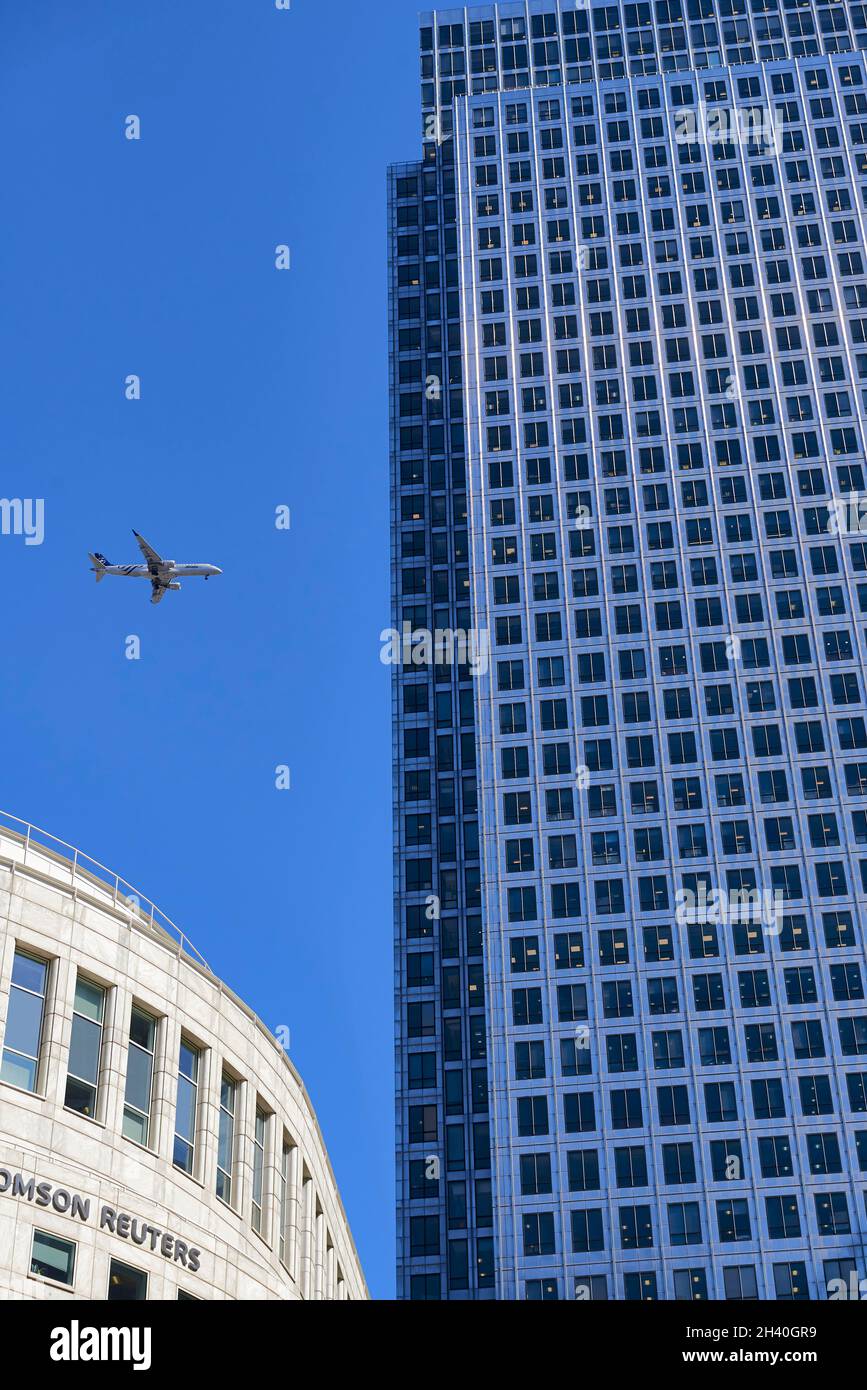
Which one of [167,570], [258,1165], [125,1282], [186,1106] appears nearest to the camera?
[125,1282]

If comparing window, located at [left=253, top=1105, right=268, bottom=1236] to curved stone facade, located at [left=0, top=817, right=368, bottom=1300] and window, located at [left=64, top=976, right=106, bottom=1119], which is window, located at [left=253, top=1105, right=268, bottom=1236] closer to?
curved stone facade, located at [left=0, top=817, right=368, bottom=1300]

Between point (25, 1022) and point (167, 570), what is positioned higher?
point (167, 570)

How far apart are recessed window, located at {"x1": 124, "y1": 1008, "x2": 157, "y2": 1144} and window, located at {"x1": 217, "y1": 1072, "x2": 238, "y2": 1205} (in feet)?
15.9

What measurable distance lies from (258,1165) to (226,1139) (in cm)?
315

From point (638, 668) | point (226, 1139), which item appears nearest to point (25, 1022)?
point (226, 1139)

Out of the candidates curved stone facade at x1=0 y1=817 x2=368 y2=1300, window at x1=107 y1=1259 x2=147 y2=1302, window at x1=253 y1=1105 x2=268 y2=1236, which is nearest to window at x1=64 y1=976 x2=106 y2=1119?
curved stone facade at x1=0 y1=817 x2=368 y2=1300

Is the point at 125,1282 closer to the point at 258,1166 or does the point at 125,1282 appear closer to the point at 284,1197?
the point at 258,1166

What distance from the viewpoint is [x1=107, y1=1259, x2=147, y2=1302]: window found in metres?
46.0

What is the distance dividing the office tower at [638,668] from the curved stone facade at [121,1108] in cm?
6036

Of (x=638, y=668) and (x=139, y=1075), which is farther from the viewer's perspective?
(x=638, y=668)

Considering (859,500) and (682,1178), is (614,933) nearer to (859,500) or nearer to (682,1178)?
(682,1178)

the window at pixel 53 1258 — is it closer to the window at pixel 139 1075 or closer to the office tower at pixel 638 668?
the window at pixel 139 1075

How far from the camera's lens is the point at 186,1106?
170 feet
